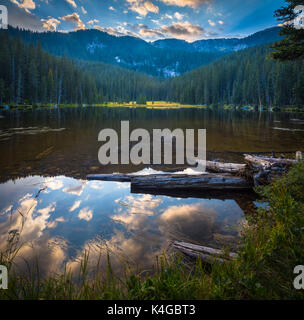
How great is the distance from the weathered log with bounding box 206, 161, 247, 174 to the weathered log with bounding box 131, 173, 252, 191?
1.21ft

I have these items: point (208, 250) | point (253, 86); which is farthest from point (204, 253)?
point (253, 86)

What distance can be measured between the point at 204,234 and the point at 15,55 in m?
75.0

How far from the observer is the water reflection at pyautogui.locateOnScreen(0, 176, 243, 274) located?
4.14 metres

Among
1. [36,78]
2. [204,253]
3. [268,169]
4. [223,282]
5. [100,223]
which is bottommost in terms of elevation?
[100,223]

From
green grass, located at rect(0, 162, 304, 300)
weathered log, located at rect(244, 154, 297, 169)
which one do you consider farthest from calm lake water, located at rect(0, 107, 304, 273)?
weathered log, located at rect(244, 154, 297, 169)

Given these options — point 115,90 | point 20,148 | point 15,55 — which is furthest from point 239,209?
point 115,90

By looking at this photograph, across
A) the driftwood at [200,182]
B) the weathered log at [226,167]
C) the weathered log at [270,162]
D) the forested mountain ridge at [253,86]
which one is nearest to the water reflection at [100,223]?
the driftwood at [200,182]

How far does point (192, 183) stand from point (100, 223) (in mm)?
3444

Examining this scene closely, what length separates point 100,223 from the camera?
527 cm

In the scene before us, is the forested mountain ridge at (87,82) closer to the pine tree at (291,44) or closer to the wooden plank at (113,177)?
the pine tree at (291,44)

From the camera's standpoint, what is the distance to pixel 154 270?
145 inches

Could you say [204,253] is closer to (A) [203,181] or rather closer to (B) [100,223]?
(B) [100,223]

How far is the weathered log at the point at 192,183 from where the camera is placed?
725cm
